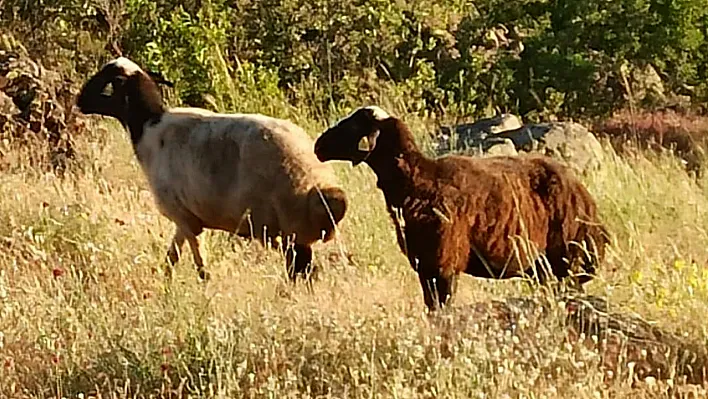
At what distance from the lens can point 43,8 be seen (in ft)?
70.9

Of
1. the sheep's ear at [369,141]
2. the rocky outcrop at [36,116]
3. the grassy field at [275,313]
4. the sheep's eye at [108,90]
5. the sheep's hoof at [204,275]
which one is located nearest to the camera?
the grassy field at [275,313]

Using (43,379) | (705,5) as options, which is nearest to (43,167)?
(43,379)

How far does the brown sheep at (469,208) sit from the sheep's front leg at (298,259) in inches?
37.7

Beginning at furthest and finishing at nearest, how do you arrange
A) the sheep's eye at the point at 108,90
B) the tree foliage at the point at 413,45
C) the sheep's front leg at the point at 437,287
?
the tree foliage at the point at 413,45 < the sheep's eye at the point at 108,90 < the sheep's front leg at the point at 437,287

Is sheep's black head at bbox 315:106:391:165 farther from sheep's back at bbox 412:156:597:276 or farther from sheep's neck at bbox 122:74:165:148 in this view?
sheep's neck at bbox 122:74:165:148

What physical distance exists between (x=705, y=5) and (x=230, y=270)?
1530cm

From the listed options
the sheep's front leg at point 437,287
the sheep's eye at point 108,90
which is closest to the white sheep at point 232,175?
the sheep's eye at point 108,90

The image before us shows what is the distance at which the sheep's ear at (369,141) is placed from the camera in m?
7.77

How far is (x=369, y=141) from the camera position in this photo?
25.5ft

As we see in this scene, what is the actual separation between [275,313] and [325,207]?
203cm

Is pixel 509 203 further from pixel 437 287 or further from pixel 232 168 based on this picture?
pixel 232 168

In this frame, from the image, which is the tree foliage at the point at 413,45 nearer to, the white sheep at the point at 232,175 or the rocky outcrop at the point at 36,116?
the rocky outcrop at the point at 36,116

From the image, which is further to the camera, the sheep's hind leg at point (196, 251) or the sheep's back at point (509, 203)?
the sheep's hind leg at point (196, 251)

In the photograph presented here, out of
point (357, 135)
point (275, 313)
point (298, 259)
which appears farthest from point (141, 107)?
point (275, 313)
